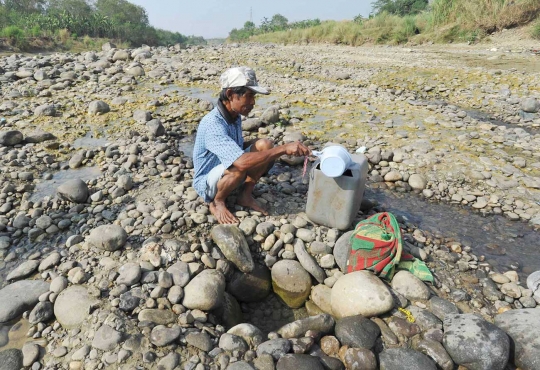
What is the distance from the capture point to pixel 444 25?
16.6m

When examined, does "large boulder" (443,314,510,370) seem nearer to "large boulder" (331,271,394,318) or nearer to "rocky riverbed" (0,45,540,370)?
"rocky riverbed" (0,45,540,370)

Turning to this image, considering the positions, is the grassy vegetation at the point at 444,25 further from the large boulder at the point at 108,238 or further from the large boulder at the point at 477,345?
the large boulder at the point at 108,238

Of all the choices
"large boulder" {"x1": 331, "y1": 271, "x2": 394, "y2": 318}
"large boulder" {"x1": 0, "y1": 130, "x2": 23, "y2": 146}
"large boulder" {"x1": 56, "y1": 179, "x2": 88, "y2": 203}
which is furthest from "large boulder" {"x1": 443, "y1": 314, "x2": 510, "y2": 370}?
"large boulder" {"x1": 0, "y1": 130, "x2": 23, "y2": 146}

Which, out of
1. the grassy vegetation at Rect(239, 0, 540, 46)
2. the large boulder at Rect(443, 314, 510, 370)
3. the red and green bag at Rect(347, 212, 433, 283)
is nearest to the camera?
the large boulder at Rect(443, 314, 510, 370)

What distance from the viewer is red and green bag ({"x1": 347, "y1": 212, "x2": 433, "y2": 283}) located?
2760mm

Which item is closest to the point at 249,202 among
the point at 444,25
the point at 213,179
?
the point at 213,179

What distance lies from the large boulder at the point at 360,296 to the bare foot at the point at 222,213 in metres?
1.13

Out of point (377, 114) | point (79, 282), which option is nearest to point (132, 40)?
point (377, 114)

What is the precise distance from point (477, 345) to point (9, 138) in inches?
245

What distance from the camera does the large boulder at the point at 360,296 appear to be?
250 cm

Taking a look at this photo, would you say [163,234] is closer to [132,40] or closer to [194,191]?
[194,191]

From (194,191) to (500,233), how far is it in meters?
3.23

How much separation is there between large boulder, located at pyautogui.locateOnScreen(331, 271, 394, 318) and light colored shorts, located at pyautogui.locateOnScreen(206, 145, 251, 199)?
1384mm

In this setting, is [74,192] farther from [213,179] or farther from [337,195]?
[337,195]
